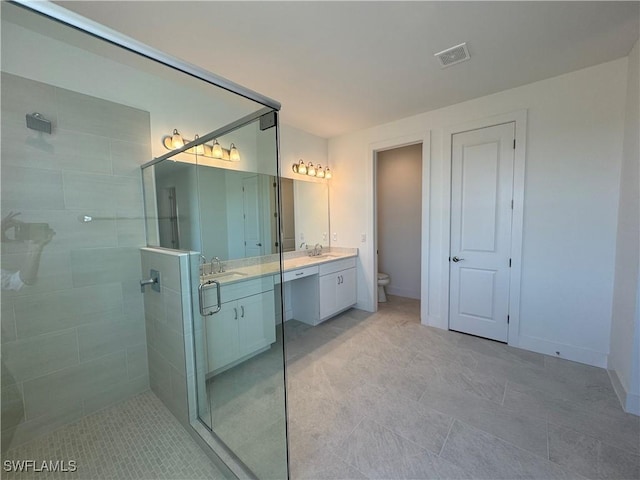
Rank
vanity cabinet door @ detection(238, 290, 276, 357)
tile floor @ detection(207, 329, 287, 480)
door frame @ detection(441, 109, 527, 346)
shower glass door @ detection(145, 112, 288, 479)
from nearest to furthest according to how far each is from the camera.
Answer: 1. tile floor @ detection(207, 329, 287, 480)
2. shower glass door @ detection(145, 112, 288, 479)
3. vanity cabinet door @ detection(238, 290, 276, 357)
4. door frame @ detection(441, 109, 527, 346)

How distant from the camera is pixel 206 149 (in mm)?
2201

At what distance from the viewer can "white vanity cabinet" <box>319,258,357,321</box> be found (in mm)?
3256

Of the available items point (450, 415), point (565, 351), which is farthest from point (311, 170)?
point (565, 351)

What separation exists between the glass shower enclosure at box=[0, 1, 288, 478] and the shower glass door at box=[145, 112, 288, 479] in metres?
0.01

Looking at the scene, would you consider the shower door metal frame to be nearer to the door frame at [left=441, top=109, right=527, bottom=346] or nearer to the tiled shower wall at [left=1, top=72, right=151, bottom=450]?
the tiled shower wall at [left=1, top=72, right=151, bottom=450]

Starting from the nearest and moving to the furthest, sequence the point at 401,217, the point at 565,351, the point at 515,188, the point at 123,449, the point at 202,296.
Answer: the point at 123,449 < the point at 202,296 < the point at 565,351 < the point at 515,188 < the point at 401,217

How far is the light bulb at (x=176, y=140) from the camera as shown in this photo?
2.25 meters

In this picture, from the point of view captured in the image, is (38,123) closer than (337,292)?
Yes

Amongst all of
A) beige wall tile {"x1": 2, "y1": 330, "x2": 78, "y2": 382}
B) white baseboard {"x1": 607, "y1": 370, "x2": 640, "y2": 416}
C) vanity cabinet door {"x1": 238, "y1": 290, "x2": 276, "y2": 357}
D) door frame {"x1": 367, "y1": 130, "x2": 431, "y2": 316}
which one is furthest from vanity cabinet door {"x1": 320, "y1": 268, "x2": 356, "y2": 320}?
white baseboard {"x1": 607, "y1": 370, "x2": 640, "y2": 416}

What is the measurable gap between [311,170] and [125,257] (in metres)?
2.45

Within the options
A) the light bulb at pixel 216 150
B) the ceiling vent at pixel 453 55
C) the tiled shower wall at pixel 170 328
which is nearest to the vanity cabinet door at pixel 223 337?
the tiled shower wall at pixel 170 328

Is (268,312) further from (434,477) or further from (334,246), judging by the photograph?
(334,246)

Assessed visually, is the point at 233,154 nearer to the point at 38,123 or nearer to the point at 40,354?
the point at 38,123

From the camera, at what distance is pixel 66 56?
5.81 feet
